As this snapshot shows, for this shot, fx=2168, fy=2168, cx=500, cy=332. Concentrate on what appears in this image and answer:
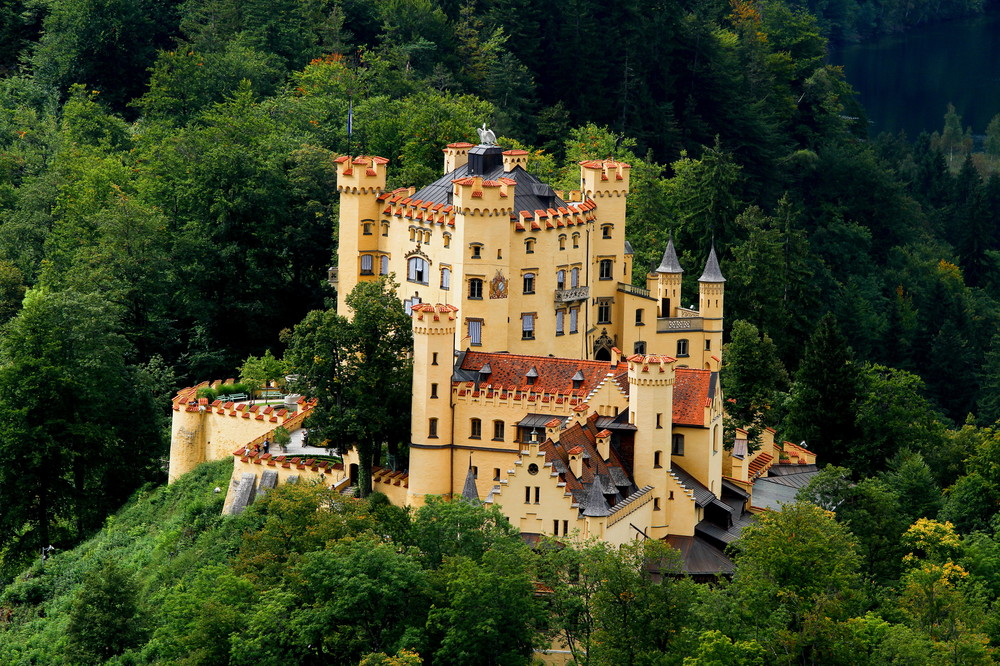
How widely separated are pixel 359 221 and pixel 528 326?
9634 mm

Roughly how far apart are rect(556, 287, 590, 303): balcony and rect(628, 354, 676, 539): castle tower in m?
11.9

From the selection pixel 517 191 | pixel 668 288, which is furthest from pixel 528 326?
pixel 668 288

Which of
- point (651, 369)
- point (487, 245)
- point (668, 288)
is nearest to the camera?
point (651, 369)

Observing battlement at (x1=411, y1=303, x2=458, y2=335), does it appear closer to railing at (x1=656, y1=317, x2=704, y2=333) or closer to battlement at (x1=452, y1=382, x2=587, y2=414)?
battlement at (x1=452, y1=382, x2=587, y2=414)

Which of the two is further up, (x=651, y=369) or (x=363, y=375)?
(x=651, y=369)

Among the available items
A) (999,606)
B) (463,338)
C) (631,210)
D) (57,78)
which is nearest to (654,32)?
(631,210)

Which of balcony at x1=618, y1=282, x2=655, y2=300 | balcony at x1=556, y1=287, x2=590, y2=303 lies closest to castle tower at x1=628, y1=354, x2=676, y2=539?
balcony at x1=556, y1=287, x2=590, y2=303

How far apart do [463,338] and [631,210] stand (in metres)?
33.9

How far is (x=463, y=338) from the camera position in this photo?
310 ft

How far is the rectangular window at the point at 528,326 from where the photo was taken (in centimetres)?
9631

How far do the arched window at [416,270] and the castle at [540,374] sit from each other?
8 cm

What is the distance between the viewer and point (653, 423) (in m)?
85.5

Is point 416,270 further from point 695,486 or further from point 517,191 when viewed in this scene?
point 695,486

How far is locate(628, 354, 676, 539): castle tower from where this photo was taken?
280 feet
